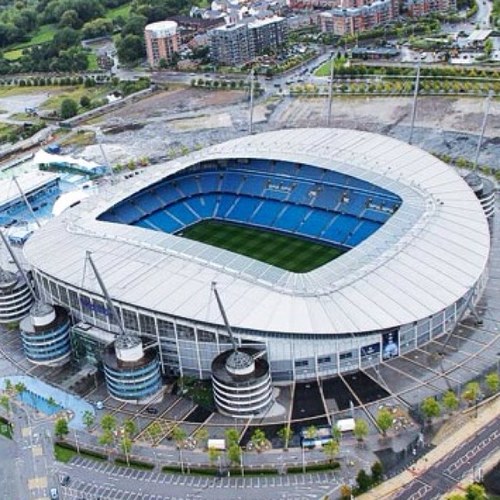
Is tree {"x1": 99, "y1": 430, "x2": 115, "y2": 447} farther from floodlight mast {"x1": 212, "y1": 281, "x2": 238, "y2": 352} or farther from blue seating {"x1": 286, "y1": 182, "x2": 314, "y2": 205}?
blue seating {"x1": 286, "y1": 182, "x2": 314, "y2": 205}

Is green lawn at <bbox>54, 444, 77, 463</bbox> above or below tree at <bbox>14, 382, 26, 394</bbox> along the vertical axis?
below

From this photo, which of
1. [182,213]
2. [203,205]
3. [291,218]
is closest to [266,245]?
[291,218]

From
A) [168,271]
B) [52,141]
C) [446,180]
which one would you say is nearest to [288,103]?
[52,141]

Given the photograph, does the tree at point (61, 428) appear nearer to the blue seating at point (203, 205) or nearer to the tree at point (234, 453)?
the tree at point (234, 453)

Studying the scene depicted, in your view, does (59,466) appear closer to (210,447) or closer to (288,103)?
(210,447)

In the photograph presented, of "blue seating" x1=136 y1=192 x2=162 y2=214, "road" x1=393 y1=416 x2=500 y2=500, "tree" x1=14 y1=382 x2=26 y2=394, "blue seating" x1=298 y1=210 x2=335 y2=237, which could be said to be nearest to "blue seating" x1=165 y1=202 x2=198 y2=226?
"blue seating" x1=136 y1=192 x2=162 y2=214

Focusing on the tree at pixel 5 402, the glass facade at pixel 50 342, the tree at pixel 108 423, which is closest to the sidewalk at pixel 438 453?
the tree at pixel 108 423
